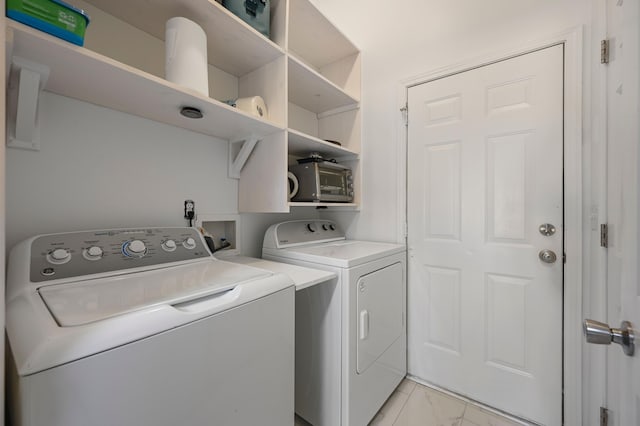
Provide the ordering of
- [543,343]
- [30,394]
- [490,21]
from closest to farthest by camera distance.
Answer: [30,394], [543,343], [490,21]

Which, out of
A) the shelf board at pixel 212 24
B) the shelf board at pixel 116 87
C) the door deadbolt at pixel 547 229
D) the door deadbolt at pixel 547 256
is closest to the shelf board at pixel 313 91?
the shelf board at pixel 212 24

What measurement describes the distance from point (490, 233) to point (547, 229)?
0.27 m

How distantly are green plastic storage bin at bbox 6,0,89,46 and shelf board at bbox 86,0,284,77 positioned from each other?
1.62 feet

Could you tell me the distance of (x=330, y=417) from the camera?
132 cm

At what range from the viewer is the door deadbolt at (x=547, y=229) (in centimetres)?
142

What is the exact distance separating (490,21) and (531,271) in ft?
5.19

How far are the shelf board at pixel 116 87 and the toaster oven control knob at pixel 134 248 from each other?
608 mm

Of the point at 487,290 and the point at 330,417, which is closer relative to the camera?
the point at 330,417

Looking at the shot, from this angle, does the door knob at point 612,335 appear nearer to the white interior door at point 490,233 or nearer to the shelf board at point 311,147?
the white interior door at point 490,233

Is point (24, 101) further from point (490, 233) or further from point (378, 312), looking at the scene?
point (490, 233)

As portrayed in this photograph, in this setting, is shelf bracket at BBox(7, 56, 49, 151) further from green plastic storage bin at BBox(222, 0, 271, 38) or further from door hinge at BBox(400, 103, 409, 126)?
door hinge at BBox(400, 103, 409, 126)

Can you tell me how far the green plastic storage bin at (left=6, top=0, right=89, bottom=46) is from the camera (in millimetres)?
650

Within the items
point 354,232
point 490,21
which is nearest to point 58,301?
point 354,232

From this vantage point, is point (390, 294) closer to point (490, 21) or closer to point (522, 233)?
point (522, 233)
